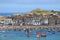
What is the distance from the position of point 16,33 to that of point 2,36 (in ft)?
0.91

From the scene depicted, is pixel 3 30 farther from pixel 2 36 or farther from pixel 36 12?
pixel 36 12

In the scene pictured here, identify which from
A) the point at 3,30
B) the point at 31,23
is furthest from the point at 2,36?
the point at 31,23

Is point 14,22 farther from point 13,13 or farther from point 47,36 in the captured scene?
point 47,36

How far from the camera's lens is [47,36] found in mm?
8094

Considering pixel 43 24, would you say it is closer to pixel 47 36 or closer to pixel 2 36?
pixel 47 36

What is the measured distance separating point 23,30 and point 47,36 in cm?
48

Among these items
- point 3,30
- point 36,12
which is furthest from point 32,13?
point 3,30

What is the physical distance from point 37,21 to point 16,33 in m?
0.47

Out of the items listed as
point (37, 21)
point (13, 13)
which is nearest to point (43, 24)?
point (37, 21)

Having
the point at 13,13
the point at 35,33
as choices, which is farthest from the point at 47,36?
the point at 13,13

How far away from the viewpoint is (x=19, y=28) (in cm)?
809

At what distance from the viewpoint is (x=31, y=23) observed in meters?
8.11

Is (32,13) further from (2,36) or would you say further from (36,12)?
(2,36)

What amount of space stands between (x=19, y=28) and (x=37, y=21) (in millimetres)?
377
